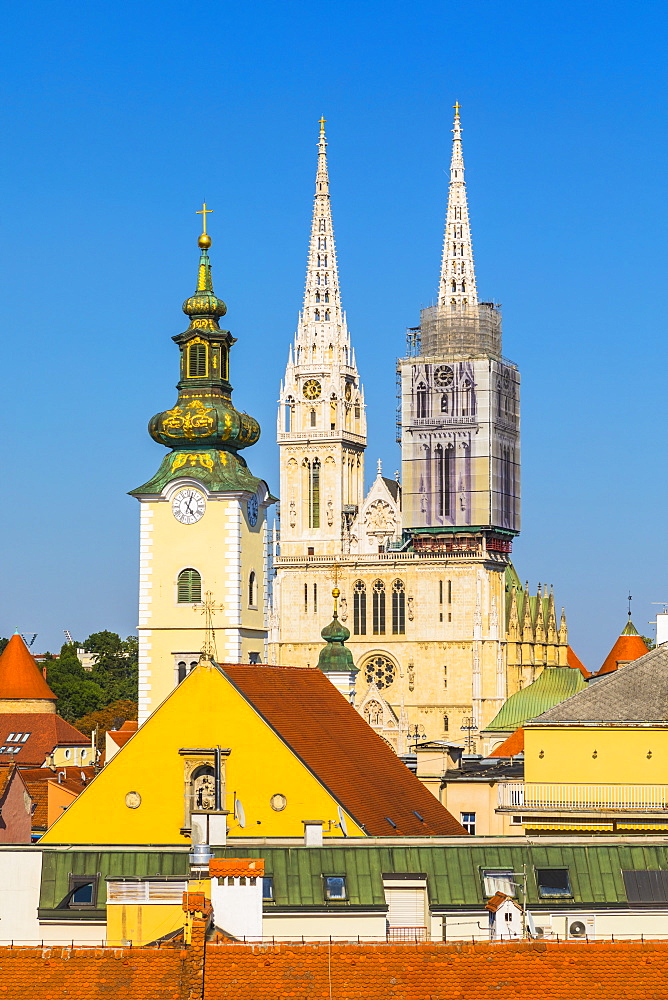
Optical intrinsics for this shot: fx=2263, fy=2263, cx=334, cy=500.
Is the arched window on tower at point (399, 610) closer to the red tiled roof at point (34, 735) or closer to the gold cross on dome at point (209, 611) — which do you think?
the red tiled roof at point (34, 735)

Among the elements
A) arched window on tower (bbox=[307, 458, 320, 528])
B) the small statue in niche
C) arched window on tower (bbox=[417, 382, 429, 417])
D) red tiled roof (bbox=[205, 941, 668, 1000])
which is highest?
arched window on tower (bbox=[417, 382, 429, 417])

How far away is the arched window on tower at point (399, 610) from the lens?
13300cm

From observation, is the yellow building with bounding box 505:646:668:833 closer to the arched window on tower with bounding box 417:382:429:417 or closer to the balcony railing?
the balcony railing

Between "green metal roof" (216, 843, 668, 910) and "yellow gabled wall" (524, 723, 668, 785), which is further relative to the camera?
"yellow gabled wall" (524, 723, 668, 785)

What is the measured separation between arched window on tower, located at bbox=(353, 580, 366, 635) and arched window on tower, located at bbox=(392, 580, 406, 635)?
6.56 ft

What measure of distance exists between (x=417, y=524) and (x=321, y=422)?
35.9 feet

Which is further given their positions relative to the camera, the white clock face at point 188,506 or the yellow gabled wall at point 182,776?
the white clock face at point 188,506

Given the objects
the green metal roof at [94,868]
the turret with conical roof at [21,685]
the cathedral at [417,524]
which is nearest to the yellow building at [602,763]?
→ the green metal roof at [94,868]

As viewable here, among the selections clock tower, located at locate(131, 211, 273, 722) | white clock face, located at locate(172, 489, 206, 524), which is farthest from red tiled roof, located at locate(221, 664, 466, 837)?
white clock face, located at locate(172, 489, 206, 524)

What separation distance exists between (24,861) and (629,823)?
1431 centimetres

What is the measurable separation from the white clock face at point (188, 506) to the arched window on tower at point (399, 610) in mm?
77903

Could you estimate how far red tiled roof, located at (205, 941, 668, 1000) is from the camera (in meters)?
24.9

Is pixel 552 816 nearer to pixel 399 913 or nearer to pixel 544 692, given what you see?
pixel 399 913

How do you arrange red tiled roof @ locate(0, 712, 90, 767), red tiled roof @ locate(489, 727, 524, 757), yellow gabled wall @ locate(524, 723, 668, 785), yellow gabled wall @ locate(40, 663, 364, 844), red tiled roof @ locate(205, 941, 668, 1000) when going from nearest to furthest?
1. red tiled roof @ locate(205, 941, 668, 1000)
2. yellow gabled wall @ locate(40, 663, 364, 844)
3. yellow gabled wall @ locate(524, 723, 668, 785)
4. red tiled roof @ locate(489, 727, 524, 757)
5. red tiled roof @ locate(0, 712, 90, 767)
